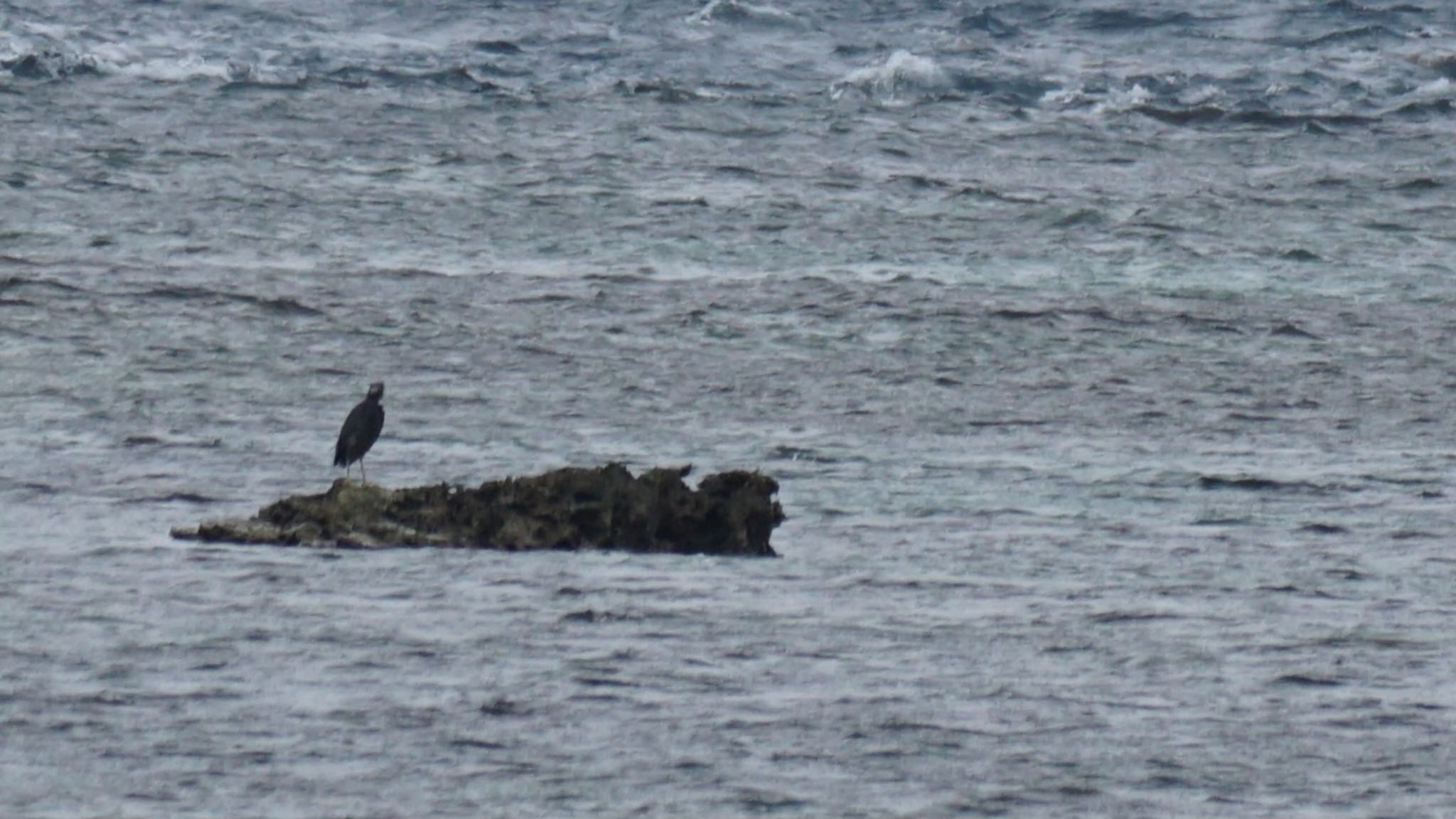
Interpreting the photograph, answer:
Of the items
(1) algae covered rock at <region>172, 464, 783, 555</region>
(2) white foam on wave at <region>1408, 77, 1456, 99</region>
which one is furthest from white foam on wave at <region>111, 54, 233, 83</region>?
(1) algae covered rock at <region>172, 464, 783, 555</region>

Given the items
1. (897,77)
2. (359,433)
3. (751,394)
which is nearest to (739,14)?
(897,77)

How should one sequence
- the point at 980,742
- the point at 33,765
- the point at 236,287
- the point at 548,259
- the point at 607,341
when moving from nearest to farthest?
the point at 33,765 < the point at 980,742 < the point at 607,341 < the point at 236,287 < the point at 548,259

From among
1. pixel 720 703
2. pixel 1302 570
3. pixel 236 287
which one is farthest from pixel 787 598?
pixel 236 287

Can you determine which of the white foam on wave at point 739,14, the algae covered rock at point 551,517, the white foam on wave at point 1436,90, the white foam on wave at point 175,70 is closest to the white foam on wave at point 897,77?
the white foam on wave at point 739,14

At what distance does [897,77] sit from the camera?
27.6m

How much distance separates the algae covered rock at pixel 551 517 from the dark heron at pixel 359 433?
94 centimetres

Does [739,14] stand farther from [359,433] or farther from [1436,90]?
[359,433]

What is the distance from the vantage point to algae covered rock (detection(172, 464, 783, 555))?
35.5ft

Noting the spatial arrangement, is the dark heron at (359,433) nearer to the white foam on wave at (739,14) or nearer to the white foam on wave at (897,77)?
the white foam on wave at (897,77)

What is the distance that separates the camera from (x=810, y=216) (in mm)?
21281

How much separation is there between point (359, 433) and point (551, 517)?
4.71ft

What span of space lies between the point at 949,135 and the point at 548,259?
6.78 m

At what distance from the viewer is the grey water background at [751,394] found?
8.54 meters

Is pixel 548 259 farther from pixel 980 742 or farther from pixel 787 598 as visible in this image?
pixel 980 742
